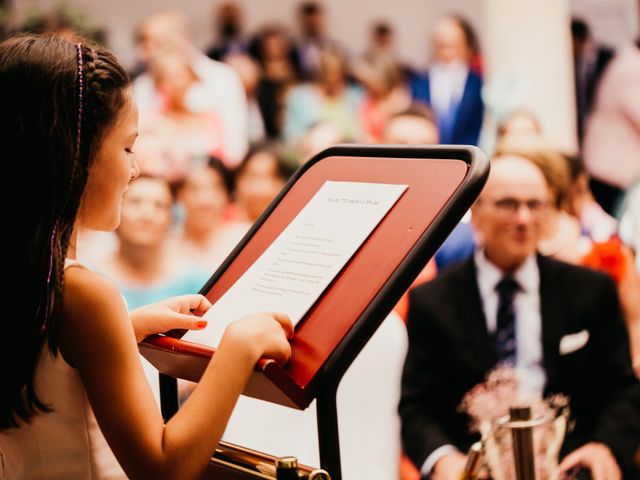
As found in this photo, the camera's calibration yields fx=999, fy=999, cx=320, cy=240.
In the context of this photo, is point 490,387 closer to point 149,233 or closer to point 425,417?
point 425,417

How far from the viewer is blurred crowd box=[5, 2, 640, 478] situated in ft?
13.1

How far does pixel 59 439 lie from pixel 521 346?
1.64 metres

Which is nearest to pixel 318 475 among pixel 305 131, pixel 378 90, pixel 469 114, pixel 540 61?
pixel 305 131

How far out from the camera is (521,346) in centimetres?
268

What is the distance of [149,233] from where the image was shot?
409 centimetres

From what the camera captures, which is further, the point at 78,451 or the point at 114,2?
the point at 114,2

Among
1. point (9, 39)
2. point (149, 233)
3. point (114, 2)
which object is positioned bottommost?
point (149, 233)

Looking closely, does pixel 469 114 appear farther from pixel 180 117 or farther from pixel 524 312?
pixel 524 312

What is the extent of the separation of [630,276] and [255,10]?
226 inches

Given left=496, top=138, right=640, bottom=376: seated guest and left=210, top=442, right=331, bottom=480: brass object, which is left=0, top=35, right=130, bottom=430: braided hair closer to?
left=210, top=442, right=331, bottom=480: brass object

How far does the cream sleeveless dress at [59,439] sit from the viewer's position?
1266mm

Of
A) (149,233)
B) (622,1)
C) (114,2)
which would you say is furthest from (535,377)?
(114,2)

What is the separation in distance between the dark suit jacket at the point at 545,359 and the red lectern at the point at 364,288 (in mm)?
1263

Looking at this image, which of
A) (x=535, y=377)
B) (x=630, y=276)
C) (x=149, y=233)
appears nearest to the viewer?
(x=535, y=377)
